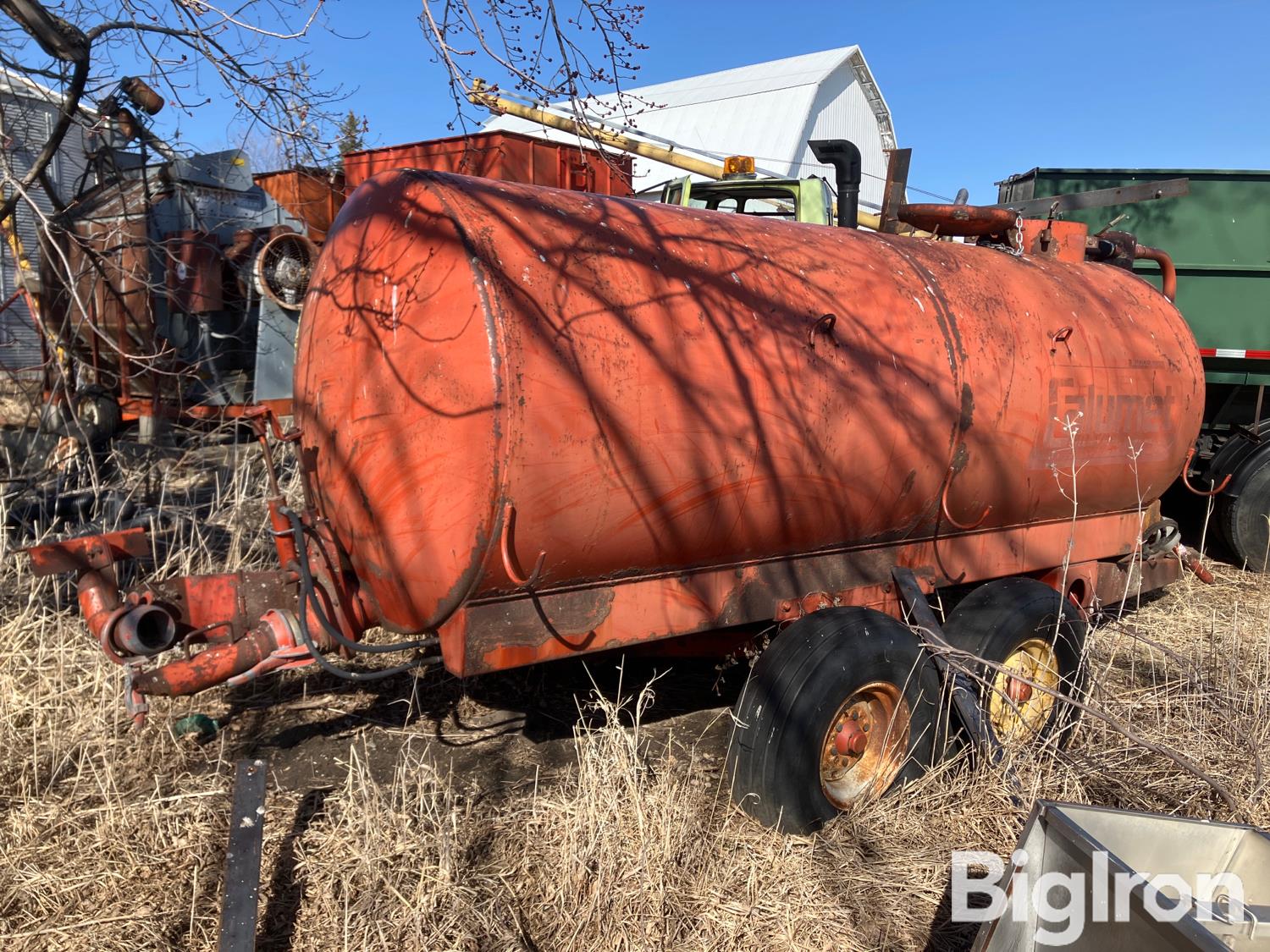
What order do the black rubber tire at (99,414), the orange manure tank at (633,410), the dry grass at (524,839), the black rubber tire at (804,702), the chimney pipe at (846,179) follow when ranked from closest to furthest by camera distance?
the dry grass at (524,839) → the orange manure tank at (633,410) → the black rubber tire at (804,702) → the chimney pipe at (846,179) → the black rubber tire at (99,414)

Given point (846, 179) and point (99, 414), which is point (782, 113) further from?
point (846, 179)

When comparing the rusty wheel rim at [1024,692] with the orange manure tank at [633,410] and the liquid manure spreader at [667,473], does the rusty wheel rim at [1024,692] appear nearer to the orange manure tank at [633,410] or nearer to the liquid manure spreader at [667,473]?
the liquid manure spreader at [667,473]

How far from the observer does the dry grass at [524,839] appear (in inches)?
103

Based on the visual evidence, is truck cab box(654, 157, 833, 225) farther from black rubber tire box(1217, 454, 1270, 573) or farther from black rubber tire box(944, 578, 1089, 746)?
black rubber tire box(1217, 454, 1270, 573)

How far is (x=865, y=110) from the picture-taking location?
1237 inches

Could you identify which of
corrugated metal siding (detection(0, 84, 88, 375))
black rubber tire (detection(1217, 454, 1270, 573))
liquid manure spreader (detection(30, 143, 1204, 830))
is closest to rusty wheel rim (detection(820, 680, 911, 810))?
liquid manure spreader (detection(30, 143, 1204, 830))

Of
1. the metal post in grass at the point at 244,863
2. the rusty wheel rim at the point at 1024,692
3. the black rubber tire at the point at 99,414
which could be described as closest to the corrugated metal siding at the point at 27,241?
the black rubber tire at the point at 99,414

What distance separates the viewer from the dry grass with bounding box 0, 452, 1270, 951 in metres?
2.61

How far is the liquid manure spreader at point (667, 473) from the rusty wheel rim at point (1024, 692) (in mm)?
17

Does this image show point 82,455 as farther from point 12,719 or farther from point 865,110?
point 865,110

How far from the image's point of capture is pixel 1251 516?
6680 mm

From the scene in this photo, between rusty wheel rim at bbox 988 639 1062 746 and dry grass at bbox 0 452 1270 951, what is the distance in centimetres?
31

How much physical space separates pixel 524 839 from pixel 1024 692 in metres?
2.39

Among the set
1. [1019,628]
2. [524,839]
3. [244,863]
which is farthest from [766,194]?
[244,863]
